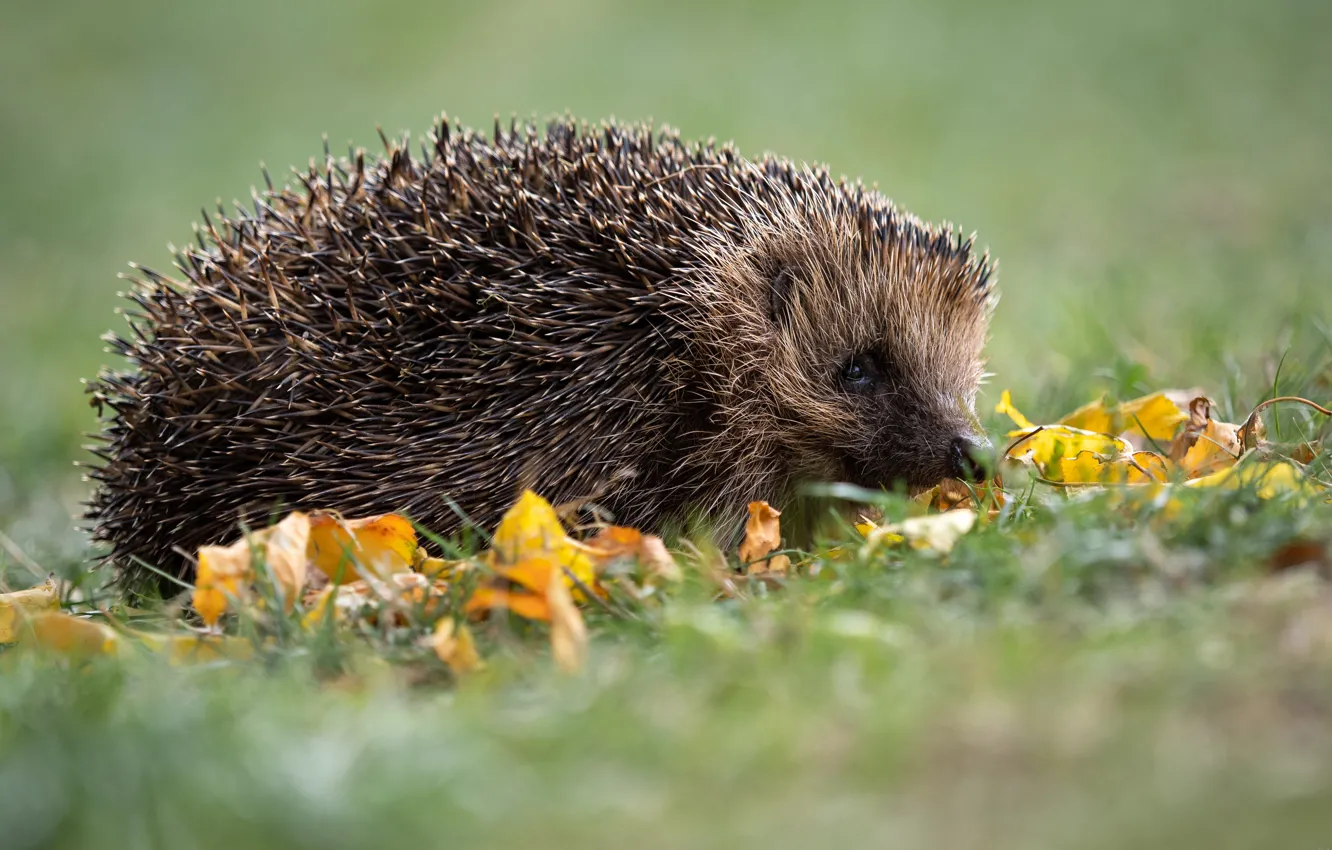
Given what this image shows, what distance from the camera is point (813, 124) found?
53.6 ft

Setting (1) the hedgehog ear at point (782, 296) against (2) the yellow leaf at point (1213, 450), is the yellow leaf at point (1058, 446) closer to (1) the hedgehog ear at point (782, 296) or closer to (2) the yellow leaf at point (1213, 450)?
(2) the yellow leaf at point (1213, 450)

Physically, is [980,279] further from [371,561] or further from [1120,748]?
[1120,748]

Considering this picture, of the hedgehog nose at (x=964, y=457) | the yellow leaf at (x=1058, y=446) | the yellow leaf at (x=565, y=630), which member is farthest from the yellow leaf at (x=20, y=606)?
the yellow leaf at (x=1058, y=446)

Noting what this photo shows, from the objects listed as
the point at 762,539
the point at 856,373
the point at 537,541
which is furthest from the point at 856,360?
the point at 537,541

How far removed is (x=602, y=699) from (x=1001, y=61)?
16.3 metres

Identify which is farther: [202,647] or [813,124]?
[813,124]

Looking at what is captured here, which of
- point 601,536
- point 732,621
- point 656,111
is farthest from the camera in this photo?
point 656,111

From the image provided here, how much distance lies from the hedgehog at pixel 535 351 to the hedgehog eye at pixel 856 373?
0.01m

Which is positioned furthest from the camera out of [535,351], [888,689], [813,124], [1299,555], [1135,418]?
[813,124]

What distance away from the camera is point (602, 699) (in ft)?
10.6

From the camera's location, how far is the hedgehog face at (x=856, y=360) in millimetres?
5336

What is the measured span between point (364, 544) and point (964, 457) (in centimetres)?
221

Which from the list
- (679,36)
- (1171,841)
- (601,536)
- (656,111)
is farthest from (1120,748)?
(679,36)

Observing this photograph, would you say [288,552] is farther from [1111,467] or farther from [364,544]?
[1111,467]
